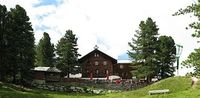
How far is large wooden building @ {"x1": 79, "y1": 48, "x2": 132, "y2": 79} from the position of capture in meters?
127

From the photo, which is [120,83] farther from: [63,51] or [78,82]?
[63,51]

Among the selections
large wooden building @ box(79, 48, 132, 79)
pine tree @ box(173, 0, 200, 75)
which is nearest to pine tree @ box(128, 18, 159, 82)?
large wooden building @ box(79, 48, 132, 79)

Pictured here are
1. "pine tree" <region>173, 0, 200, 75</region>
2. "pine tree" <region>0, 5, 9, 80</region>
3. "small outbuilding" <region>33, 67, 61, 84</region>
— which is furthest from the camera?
"small outbuilding" <region>33, 67, 61, 84</region>

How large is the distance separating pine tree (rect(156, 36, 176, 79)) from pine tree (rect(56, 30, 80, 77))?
21.7 metres

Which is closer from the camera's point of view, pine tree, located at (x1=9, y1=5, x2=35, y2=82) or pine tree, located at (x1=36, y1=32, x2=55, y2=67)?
pine tree, located at (x1=9, y1=5, x2=35, y2=82)

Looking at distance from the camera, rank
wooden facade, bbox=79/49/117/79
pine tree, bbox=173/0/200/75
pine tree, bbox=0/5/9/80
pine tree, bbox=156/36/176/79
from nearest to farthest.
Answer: pine tree, bbox=173/0/200/75 < pine tree, bbox=0/5/9/80 < pine tree, bbox=156/36/176/79 < wooden facade, bbox=79/49/117/79

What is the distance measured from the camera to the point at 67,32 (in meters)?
111

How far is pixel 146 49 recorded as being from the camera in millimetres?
92562

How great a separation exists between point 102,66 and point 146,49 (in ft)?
121

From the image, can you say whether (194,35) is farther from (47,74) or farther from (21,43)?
(47,74)

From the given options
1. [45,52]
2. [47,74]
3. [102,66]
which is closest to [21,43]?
[47,74]

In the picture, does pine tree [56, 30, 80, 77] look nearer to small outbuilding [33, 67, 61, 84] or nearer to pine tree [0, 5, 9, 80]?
small outbuilding [33, 67, 61, 84]

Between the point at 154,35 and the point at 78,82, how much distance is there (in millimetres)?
18947

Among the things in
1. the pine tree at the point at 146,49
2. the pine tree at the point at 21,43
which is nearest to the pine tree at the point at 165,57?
the pine tree at the point at 146,49
